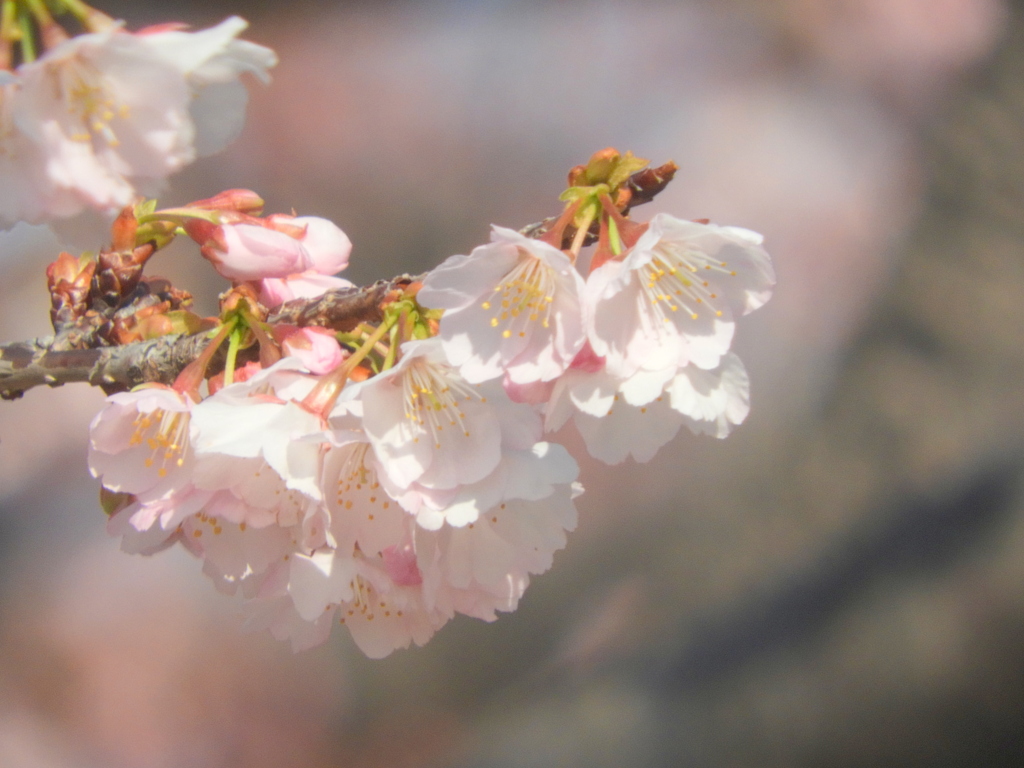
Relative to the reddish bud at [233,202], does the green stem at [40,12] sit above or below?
above

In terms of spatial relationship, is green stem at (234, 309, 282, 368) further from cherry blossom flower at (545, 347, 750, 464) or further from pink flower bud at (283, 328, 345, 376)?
cherry blossom flower at (545, 347, 750, 464)

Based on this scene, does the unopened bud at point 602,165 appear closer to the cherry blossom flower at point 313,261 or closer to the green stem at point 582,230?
the green stem at point 582,230

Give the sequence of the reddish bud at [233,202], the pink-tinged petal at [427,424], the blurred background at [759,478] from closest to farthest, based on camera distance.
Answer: the pink-tinged petal at [427,424], the reddish bud at [233,202], the blurred background at [759,478]

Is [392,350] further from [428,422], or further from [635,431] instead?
[635,431]

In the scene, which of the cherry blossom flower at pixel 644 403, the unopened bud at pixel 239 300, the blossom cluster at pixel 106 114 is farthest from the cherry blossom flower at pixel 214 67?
the cherry blossom flower at pixel 644 403

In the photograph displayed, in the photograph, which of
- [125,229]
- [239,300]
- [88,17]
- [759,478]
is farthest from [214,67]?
[759,478]

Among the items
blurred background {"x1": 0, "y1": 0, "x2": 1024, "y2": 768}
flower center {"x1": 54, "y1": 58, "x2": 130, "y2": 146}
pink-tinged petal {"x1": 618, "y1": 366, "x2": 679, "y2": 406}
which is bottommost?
blurred background {"x1": 0, "y1": 0, "x2": 1024, "y2": 768}

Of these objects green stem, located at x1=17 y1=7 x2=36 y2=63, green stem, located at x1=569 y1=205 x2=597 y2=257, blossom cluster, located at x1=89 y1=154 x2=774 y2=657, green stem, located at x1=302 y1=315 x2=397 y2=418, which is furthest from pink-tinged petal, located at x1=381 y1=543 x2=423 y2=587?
green stem, located at x1=17 y1=7 x2=36 y2=63
